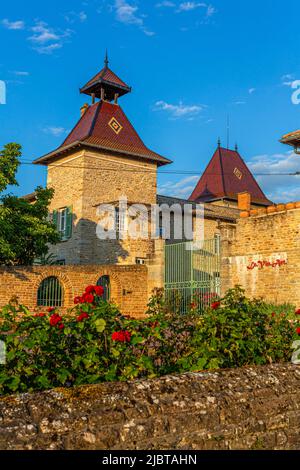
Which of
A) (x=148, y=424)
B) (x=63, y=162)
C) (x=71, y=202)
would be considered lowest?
(x=148, y=424)

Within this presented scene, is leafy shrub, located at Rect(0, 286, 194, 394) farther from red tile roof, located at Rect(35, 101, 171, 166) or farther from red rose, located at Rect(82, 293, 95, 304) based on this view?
red tile roof, located at Rect(35, 101, 171, 166)

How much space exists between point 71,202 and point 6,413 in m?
22.9

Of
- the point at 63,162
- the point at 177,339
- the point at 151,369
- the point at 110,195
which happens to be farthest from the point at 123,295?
the point at 151,369

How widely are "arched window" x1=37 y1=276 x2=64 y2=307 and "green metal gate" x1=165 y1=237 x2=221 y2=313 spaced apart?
3.73 m

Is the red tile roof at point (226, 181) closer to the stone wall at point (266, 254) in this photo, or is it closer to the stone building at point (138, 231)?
the stone building at point (138, 231)

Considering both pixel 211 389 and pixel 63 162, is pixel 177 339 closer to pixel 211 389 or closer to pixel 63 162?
pixel 211 389

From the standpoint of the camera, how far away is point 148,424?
104 inches

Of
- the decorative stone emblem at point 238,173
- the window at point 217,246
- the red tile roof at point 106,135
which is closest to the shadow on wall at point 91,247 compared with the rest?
the red tile roof at point 106,135

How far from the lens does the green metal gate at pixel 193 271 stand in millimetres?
16125

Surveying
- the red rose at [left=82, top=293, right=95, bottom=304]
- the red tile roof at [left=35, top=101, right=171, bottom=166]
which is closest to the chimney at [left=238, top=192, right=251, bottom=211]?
the red tile roof at [left=35, top=101, right=171, bottom=166]

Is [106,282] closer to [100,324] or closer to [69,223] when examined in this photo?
[69,223]

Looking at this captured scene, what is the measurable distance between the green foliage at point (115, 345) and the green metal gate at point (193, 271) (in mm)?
10707

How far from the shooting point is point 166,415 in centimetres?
272

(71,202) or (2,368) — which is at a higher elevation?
→ (71,202)
